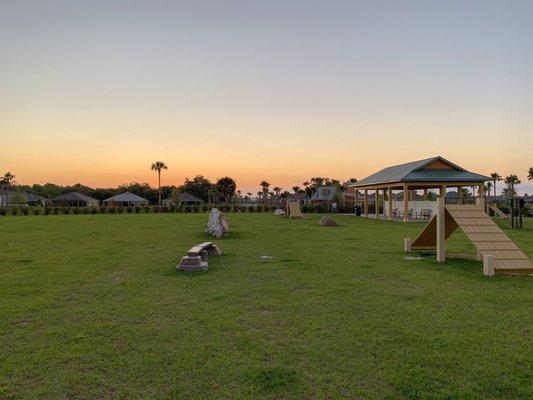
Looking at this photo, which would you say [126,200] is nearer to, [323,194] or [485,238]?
[323,194]

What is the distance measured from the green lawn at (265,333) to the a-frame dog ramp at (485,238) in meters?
0.53

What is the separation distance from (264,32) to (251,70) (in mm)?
2572

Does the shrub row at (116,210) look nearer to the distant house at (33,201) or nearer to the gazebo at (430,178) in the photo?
the gazebo at (430,178)

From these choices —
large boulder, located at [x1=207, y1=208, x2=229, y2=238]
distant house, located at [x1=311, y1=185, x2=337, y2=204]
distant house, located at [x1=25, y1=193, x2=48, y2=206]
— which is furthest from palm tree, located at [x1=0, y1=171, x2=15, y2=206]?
large boulder, located at [x1=207, y1=208, x2=229, y2=238]

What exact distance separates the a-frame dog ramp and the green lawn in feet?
1.75

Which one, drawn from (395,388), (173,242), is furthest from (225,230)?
(395,388)

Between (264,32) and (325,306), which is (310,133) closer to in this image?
(264,32)

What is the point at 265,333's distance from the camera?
14.9ft

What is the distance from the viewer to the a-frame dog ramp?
7.91 meters

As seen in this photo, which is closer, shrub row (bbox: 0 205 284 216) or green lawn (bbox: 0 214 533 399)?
green lawn (bbox: 0 214 533 399)

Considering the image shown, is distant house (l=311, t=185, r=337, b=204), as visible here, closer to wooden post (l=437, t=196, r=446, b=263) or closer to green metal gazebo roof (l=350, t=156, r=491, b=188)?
green metal gazebo roof (l=350, t=156, r=491, b=188)

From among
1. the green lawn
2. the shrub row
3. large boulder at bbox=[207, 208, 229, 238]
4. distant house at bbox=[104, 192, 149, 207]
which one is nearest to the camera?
the green lawn

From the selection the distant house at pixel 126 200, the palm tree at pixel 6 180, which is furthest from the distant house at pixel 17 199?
the distant house at pixel 126 200

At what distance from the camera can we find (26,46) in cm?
1712
